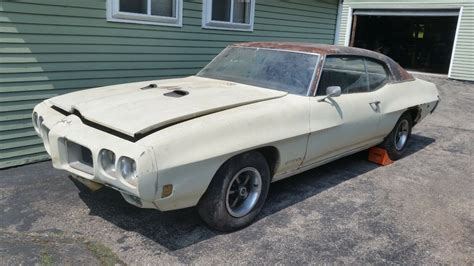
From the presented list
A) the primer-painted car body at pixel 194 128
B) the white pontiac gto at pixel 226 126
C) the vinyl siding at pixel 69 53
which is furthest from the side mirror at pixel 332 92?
the vinyl siding at pixel 69 53

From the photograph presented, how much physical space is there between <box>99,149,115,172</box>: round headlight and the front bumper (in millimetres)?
23

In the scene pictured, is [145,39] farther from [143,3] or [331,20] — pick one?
[331,20]

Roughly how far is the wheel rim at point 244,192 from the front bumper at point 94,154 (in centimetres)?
77

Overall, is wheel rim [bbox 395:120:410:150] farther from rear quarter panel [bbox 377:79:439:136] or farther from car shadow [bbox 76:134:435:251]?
car shadow [bbox 76:134:435:251]

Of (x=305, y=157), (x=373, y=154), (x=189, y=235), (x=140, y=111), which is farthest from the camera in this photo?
(x=373, y=154)

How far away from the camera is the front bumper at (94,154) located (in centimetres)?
266

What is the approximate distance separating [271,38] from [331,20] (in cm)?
249

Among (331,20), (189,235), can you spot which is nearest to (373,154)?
(189,235)

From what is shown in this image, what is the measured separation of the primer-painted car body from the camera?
2787 mm

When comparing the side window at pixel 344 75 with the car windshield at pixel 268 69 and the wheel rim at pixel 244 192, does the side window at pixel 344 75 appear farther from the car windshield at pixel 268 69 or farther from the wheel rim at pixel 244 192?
the wheel rim at pixel 244 192

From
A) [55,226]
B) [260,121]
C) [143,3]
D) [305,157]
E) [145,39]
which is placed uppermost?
[143,3]

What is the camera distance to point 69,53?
17.0 ft

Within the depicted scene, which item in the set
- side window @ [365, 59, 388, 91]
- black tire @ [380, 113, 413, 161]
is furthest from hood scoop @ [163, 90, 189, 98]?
black tire @ [380, 113, 413, 161]

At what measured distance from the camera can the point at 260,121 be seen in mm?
3381
